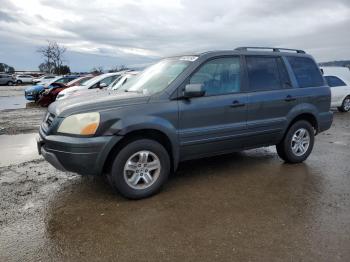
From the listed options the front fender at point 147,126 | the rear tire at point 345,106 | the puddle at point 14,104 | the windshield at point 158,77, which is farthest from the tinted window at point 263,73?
the puddle at point 14,104

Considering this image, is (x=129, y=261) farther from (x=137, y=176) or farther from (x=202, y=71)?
(x=202, y=71)

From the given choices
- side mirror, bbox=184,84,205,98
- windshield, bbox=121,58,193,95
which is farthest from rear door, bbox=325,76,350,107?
side mirror, bbox=184,84,205,98

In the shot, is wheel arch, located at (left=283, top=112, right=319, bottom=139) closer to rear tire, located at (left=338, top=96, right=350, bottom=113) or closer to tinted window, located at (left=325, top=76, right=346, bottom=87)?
tinted window, located at (left=325, top=76, right=346, bottom=87)

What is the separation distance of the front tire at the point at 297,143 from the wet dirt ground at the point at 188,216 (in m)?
0.30

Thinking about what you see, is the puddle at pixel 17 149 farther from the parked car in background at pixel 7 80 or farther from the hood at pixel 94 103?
the parked car in background at pixel 7 80

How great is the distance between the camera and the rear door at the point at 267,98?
5.34 m

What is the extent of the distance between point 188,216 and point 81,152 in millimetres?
1405

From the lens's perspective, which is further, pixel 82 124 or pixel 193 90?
pixel 193 90

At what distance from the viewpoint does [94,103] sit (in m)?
4.22

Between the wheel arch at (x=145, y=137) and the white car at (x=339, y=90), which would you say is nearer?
the wheel arch at (x=145, y=137)

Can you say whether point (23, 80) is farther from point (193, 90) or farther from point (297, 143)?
point (193, 90)

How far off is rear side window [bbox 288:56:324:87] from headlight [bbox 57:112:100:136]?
3.60 metres

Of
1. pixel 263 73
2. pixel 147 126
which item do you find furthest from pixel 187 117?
pixel 263 73

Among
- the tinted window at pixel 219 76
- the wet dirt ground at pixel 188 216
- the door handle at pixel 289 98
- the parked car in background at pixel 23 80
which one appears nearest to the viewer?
the wet dirt ground at pixel 188 216
